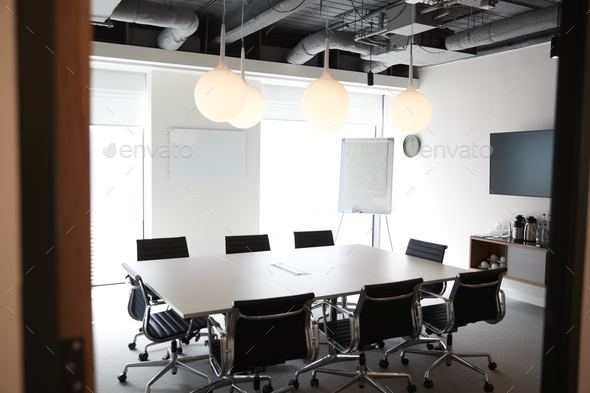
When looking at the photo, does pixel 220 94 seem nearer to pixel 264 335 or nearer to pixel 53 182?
pixel 264 335

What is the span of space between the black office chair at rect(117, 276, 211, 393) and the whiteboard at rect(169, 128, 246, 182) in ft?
9.99

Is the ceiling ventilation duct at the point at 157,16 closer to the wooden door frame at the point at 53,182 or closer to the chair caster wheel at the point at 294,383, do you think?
the chair caster wheel at the point at 294,383

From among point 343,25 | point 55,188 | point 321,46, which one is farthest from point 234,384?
point 343,25

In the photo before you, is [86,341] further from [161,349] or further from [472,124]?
[472,124]

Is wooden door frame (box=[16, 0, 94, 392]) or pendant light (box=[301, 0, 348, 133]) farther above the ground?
pendant light (box=[301, 0, 348, 133])

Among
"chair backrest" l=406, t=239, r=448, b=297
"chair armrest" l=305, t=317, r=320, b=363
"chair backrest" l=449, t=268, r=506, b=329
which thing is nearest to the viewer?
"chair armrest" l=305, t=317, r=320, b=363

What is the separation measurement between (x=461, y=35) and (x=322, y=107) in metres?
3.26

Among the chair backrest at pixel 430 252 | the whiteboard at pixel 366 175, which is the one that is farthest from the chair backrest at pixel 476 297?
the whiteboard at pixel 366 175

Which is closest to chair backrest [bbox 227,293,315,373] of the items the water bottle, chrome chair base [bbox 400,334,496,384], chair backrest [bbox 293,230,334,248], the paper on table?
the paper on table

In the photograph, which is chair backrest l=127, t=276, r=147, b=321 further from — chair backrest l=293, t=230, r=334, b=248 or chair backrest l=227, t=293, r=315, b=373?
chair backrest l=293, t=230, r=334, b=248

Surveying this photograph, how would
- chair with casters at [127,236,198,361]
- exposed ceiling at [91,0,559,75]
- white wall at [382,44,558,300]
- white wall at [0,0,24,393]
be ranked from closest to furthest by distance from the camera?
white wall at [0,0,24,393] < chair with casters at [127,236,198,361] < exposed ceiling at [91,0,559,75] < white wall at [382,44,558,300]

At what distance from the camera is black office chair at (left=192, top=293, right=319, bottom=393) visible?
8.89 feet

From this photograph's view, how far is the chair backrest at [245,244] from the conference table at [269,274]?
22cm

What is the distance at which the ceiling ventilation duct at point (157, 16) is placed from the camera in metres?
4.64
